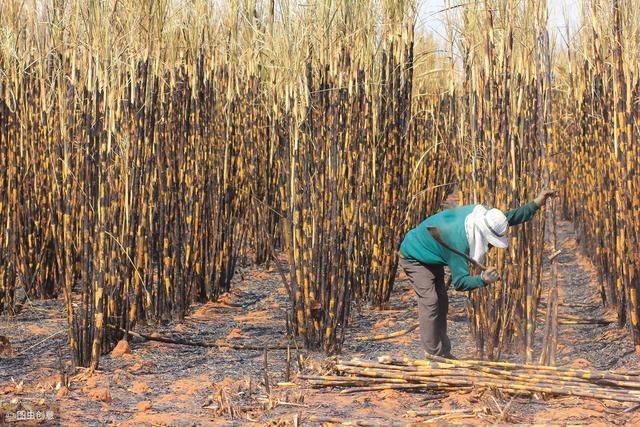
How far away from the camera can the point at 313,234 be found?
3.82 meters

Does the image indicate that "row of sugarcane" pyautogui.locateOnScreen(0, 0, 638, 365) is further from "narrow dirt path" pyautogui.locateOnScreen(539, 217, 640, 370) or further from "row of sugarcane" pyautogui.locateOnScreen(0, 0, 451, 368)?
"narrow dirt path" pyautogui.locateOnScreen(539, 217, 640, 370)

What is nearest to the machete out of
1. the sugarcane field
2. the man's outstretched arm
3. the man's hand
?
the sugarcane field

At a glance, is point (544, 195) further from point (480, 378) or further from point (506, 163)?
point (480, 378)

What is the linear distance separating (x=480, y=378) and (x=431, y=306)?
1.96 feet

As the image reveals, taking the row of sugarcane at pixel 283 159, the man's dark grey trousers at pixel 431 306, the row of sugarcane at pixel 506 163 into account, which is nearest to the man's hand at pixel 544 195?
the row of sugarcane at pixel 283 159

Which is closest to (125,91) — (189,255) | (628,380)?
(189,255)

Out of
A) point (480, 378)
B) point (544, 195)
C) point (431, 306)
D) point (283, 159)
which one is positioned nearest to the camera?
point (480, 378)

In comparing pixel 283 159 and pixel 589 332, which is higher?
pixel 283 159

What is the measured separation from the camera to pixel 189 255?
4.60 metres

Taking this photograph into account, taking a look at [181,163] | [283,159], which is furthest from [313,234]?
[181,163]

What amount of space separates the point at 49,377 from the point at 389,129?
2178 millimetres

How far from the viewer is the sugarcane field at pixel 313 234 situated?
3.13m

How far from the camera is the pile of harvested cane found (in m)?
3.02

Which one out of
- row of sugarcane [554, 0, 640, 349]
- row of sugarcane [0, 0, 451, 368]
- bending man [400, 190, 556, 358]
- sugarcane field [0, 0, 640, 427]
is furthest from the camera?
row of sugarcane [554, 0, 640, 349]
